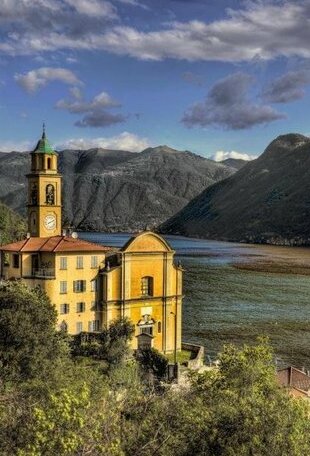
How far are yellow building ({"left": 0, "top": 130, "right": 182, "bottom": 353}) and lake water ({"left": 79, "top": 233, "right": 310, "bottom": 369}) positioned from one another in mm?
9055

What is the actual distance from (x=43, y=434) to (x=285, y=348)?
5397cm

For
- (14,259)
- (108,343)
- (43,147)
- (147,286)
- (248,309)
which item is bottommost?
(248,309)

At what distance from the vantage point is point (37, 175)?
58.6m

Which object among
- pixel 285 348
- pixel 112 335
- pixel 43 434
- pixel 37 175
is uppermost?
pixel 37 175

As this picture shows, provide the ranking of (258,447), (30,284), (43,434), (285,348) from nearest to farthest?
1. (43,434)
2. (258,447)
3. (30,284)
4. (285,348)

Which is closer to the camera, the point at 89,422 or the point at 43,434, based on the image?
the point at 43,434

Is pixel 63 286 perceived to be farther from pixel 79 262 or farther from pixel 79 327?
pixel 79 327

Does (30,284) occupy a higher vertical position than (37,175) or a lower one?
lower

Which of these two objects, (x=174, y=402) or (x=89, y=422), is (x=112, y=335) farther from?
(x=89, y=422)

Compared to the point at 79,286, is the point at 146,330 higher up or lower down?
lower down

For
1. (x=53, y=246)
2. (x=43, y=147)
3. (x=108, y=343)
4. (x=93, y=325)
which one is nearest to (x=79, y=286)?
(x=93, y=325)

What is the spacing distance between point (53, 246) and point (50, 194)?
6784 millimetres

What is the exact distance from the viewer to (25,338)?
39.0 metres

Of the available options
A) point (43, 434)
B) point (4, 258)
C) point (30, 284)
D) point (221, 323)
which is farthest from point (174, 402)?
point (221, 323)
